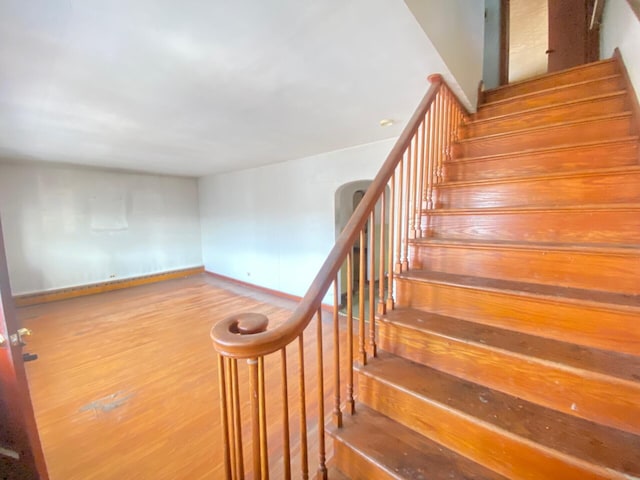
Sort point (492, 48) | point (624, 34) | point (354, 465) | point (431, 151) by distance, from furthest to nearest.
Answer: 1. point (492, 48)
2. point (431, 151)
3. point (624, 34)
4. point (354, 465)

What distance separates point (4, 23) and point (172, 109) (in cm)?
105

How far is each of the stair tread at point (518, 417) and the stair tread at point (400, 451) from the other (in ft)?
0.60

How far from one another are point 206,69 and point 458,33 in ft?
5.86

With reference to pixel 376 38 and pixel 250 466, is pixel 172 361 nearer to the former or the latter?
pixel 250 466

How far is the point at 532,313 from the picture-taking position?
121 cm

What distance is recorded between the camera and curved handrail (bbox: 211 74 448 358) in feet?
2.43

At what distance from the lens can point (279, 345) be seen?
786 millimetres

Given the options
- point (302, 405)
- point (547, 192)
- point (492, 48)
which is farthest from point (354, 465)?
point (492, 48)

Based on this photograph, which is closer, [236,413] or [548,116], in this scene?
[236,413]

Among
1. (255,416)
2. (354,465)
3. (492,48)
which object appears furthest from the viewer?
(492,48)

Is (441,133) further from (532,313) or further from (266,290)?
(266,290)

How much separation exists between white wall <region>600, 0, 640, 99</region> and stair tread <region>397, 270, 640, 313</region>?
4.43 ft

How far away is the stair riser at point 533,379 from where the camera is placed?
901mm

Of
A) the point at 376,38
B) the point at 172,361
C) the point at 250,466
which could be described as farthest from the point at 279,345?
the point at 172,361
